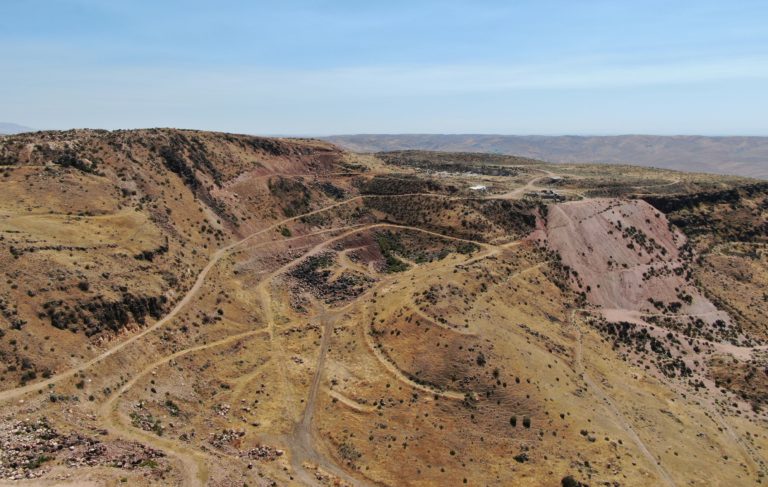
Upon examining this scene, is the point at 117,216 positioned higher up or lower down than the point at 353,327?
higher up

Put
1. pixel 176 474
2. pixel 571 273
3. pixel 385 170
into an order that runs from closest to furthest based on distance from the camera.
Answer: pixel 176 474 → pixel 571 273 → pixel 385 170

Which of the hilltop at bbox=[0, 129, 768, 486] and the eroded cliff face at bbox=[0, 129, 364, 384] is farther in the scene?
the eroded cliff face at bbox=[0, 129, 364, 384]

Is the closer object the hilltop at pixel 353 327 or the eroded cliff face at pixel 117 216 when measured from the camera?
the hilltop at pixel 353 327

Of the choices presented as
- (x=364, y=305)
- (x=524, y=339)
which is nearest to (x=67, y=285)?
(x=364, y=305)

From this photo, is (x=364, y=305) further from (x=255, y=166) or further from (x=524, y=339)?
(x=255, y=166)

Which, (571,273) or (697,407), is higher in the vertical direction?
(571,273)

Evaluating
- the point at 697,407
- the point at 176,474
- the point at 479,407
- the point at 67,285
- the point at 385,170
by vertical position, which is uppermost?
the point at 385,170

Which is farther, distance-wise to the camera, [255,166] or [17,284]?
[255,166]

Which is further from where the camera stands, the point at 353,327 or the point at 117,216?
the point at 117,216
